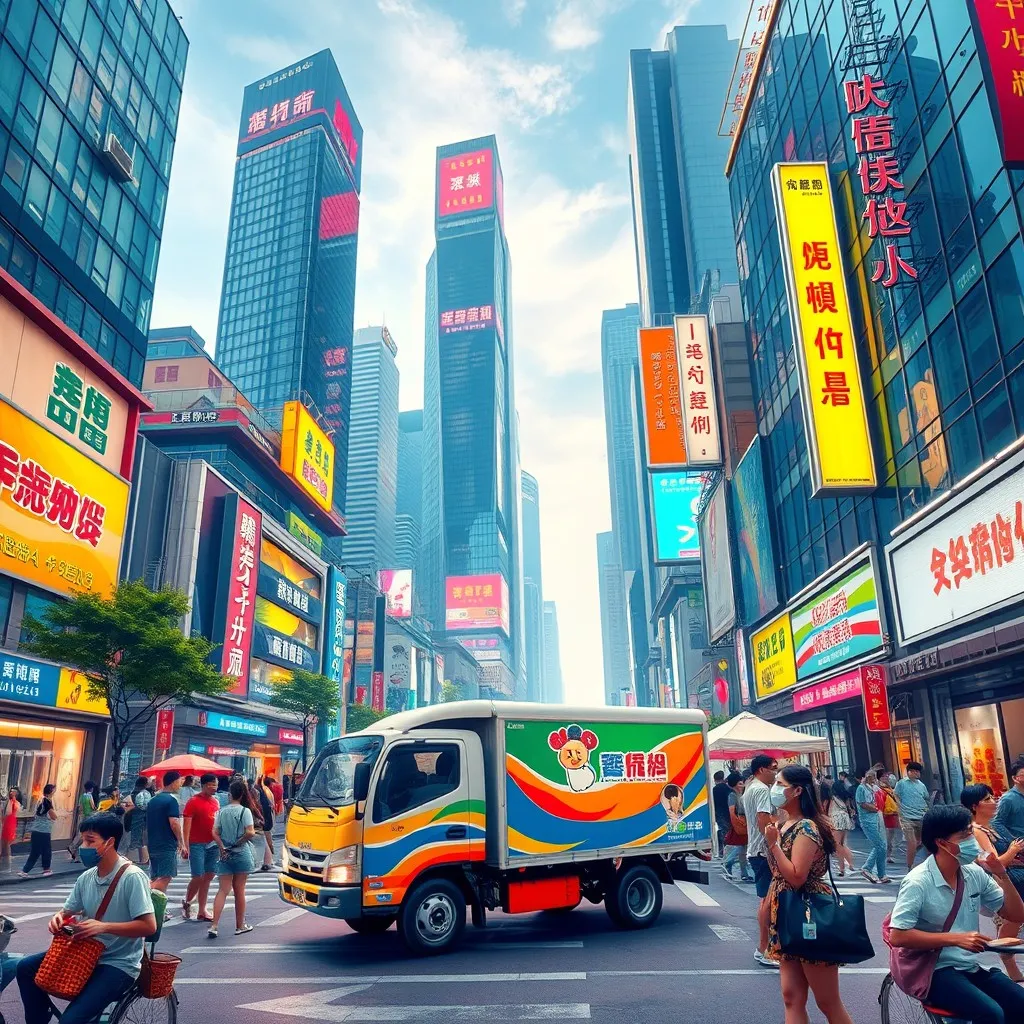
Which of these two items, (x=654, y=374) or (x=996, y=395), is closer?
(x=996, y=395)

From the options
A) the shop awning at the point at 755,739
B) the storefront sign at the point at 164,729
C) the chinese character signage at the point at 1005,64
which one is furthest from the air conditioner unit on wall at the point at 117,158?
the shop awning at the point at 755,739

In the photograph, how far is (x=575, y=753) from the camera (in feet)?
34.9

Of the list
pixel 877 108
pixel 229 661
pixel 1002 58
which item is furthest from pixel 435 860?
pixel 229 661

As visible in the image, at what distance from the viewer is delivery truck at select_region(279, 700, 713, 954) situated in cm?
905

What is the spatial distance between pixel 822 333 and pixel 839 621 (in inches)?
Answer: 366

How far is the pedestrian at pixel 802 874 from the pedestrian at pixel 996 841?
6.31ft

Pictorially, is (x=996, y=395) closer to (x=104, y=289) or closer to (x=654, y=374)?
(x=654, y=374)

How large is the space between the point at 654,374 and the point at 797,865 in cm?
4014

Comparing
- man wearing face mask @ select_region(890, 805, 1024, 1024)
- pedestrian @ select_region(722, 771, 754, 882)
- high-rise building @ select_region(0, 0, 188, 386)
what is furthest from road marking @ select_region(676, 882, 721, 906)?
high-rise building @ select_region(0, 0, 188, 386)

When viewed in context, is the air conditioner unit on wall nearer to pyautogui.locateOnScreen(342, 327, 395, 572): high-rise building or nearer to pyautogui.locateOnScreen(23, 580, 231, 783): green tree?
pyautogui.locateOnScreen(23, 580, 231, 783): green tree

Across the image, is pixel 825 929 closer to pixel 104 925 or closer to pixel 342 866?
pixel 104 925

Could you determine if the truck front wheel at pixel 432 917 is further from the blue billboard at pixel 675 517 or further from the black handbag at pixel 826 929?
the blue billboard at pixel 675 517

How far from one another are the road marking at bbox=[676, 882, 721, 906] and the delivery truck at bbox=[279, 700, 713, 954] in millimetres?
1239

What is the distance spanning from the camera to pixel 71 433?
27.9 m
